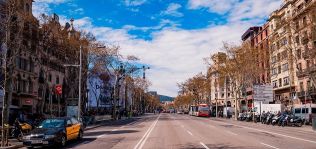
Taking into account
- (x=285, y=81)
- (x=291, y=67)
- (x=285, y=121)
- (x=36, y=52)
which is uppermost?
(x=36, y=52)

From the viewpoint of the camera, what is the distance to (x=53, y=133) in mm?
19781

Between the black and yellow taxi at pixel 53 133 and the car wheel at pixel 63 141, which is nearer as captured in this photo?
the black and yellow taxi at pixel 53 133

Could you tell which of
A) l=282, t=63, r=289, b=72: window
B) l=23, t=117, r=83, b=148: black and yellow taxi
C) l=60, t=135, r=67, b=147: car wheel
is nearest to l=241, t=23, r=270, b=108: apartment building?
A: l=282, t=63, r=289, b=72: window

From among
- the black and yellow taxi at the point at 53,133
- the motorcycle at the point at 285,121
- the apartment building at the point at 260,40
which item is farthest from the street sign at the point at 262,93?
the black and yellow taxi at the point at 53,133

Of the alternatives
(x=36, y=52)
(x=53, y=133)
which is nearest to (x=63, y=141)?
(x=53, y=133)

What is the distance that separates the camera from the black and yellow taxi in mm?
19422

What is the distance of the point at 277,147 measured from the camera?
17.4 metres

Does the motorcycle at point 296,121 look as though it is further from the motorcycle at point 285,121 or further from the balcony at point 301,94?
the balcony at point 301,94

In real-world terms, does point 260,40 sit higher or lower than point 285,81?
higher

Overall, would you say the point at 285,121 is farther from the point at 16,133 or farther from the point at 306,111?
the point at 16,133

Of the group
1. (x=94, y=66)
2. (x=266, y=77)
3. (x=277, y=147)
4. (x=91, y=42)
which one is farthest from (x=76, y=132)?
(x=266, y=77)

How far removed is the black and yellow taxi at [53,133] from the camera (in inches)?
765

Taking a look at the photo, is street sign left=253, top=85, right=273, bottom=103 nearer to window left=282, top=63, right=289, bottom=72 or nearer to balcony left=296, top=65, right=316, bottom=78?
balcony left=296, top=65, right=316, bottom=78

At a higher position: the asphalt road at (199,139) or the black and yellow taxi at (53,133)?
the black and yellow taxi at (53,133)
